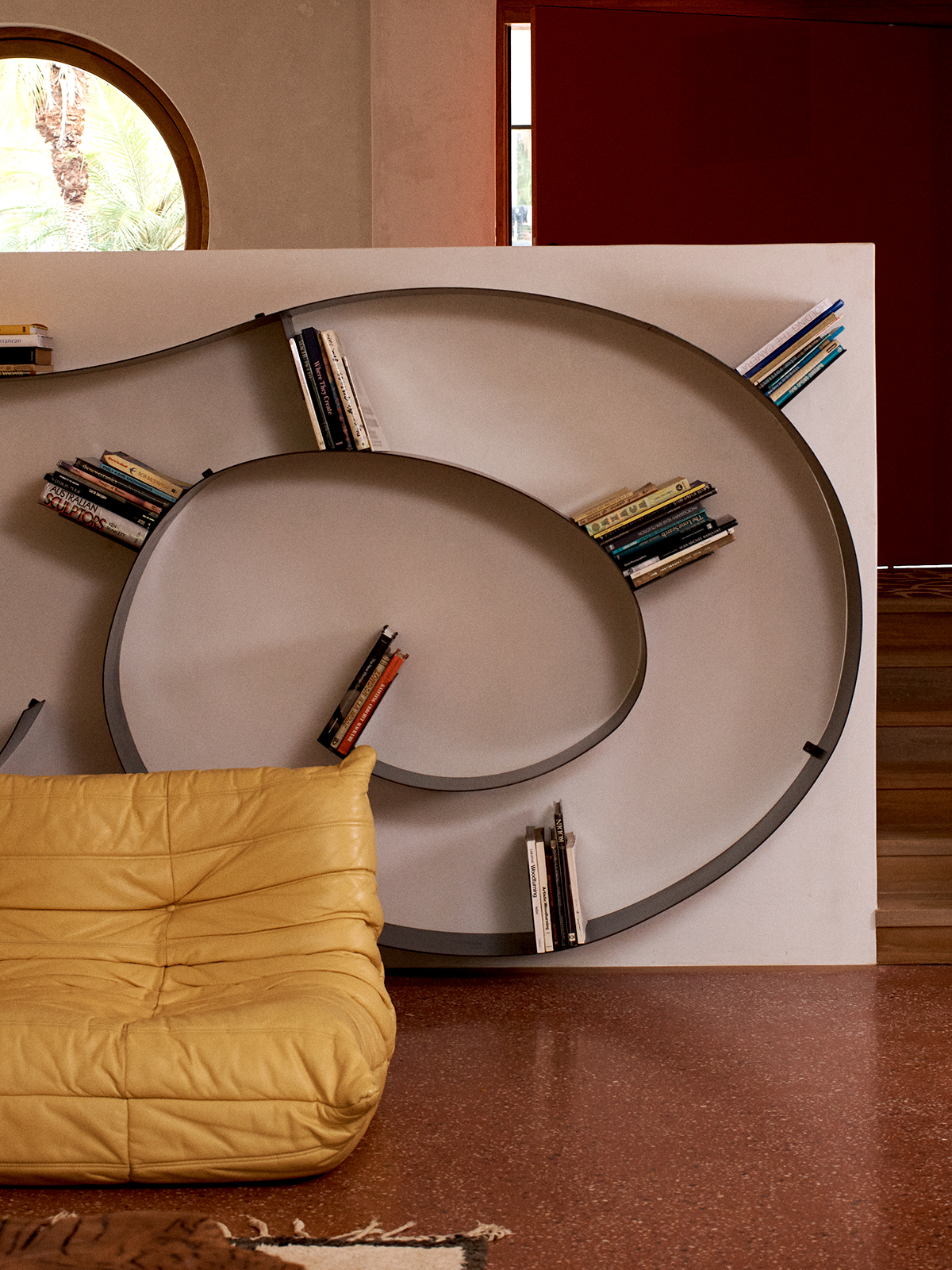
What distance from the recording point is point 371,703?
303 centimetres

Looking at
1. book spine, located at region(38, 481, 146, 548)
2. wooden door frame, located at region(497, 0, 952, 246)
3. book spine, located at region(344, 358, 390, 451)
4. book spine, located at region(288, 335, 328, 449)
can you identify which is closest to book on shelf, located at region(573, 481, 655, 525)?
book spine, located at region(344, 358, 390, 451)

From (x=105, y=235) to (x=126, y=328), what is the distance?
1.80 meters

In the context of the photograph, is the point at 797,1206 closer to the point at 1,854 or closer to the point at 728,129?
the point at 1,854

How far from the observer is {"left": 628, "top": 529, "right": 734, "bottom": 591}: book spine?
3.00 metres

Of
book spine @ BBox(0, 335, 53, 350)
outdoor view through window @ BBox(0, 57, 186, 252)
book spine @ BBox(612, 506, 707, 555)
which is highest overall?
outdoor view through window @ BBox(0, 57, 186, 252)

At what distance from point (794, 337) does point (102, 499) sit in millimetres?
1963

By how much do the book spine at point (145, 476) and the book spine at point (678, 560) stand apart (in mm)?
1285

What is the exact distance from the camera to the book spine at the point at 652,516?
9.78 feet

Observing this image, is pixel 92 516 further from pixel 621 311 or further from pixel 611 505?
pixel 621 311

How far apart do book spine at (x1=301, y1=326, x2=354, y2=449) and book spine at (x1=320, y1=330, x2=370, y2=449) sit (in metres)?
0.01

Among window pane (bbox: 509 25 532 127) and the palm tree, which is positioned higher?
window pane (bbox: 509 25 532 127)

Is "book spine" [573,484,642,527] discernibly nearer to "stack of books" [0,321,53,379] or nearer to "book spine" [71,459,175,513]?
"book spine" [71,459,175,513]

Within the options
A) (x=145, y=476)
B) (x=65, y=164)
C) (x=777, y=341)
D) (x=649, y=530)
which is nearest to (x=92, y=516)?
(x=145, y=476)

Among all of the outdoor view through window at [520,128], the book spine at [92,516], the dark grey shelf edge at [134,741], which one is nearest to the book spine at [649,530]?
the dark grey shelf edge at [134,741]
